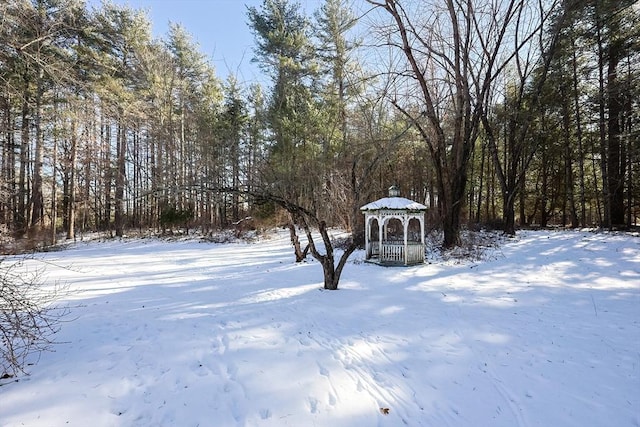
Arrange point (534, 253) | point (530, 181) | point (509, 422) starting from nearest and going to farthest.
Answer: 1. point (509, 422)
2. point (534, 253)
3. point (530, 181)

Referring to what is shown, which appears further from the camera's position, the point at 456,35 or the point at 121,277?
the point at 456,35

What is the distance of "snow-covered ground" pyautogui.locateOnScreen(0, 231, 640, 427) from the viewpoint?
2504 mm

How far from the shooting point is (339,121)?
53.2ft

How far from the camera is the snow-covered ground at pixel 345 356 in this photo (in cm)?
250

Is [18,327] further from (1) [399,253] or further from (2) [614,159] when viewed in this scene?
(2) [614,159]

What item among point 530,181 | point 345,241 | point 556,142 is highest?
point 556,142

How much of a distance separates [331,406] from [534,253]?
9.81 metres

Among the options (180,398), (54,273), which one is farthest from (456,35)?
(54,273)

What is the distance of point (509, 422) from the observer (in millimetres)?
2385

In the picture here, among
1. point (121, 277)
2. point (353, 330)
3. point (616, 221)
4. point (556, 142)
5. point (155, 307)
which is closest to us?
point (353, 330)

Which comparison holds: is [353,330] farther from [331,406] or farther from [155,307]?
[155,307]

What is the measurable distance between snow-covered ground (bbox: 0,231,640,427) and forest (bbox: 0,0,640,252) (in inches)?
93.7

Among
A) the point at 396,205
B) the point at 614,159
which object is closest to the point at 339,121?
the point at 396,205

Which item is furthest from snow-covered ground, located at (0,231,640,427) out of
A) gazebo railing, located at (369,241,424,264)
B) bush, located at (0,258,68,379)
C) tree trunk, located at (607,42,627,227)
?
tree trunk, located at (607,42,627,227)
